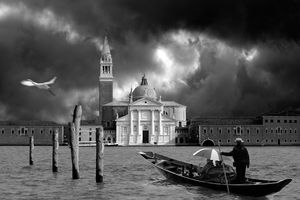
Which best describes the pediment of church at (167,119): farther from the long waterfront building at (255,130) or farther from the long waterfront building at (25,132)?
the long waterfront building at (25,132)

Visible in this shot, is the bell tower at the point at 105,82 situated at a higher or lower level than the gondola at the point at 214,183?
higher

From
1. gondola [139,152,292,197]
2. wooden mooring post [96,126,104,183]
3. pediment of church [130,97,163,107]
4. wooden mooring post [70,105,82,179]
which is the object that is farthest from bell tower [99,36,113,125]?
wooden mooring post [96,126,104,183]

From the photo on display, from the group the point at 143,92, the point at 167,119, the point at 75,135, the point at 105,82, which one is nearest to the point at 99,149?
the point at 75,135

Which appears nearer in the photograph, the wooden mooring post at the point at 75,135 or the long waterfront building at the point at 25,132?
the wooden mooring post at the point at 75,135

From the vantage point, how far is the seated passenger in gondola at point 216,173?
803 inches

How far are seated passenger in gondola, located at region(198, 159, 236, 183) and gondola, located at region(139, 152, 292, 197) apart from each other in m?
0.27

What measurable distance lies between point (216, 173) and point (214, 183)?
0.63 meters

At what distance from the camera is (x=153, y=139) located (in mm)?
103812

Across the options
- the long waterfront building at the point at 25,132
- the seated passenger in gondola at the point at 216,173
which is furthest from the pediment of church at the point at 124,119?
the seated passenger in gondola at the point at 216,173

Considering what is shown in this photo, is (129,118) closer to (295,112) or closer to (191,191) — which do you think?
(295,112)

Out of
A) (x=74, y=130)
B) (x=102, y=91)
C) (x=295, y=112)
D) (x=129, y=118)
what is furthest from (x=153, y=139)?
(x=74, y=130)

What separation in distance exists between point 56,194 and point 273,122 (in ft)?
279

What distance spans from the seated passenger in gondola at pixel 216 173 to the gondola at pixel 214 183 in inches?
10.8

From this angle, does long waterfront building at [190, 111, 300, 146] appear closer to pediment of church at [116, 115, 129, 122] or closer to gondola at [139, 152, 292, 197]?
pediment of church at [116, 115, 129, 122]
